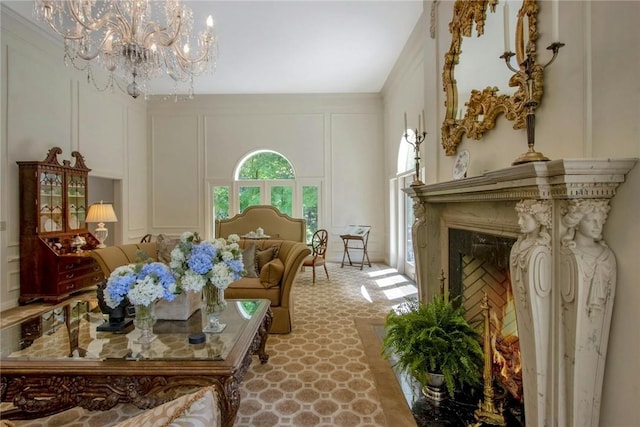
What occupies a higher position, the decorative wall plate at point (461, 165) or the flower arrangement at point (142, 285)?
the decorative wall plate at point (461, 165)

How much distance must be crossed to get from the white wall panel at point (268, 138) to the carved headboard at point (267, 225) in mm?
1326

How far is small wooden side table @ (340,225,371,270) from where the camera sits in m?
6.52

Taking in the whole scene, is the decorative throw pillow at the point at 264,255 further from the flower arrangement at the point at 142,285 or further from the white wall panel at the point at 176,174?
the white wall panel at the point at 176,174

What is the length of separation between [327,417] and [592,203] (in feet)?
5.95

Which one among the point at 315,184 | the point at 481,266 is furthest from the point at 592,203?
the point at 315,184

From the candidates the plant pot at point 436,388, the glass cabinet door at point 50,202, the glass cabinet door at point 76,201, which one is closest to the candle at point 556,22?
the plant pot at point 436,388

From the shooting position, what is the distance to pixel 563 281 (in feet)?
4.26

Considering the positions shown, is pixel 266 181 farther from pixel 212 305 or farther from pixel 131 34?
pixel 212 305

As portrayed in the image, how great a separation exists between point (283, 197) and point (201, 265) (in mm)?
A: 5495

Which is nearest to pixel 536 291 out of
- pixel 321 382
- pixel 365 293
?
pixel 321 382

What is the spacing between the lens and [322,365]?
2533 mm

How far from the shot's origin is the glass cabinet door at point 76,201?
477 cm

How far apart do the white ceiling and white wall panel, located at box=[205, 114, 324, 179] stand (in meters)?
0.66

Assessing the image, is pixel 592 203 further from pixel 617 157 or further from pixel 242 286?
pixel 242 286
